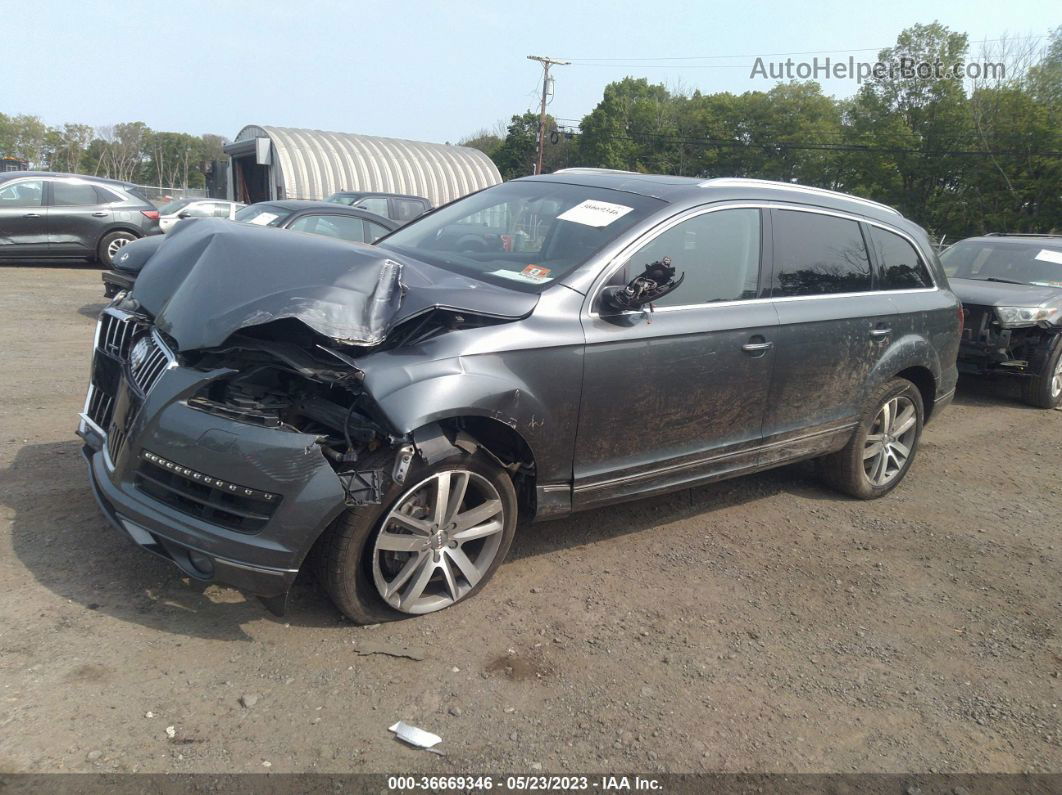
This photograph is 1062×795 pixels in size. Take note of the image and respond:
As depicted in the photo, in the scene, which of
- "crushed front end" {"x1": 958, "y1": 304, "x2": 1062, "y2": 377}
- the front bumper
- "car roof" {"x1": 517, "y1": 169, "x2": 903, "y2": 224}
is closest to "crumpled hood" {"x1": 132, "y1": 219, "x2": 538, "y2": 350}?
the front bumper

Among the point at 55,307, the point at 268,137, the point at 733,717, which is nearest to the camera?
the point at 733,717

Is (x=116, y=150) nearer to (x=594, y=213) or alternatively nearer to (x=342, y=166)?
(x=342, y=166)

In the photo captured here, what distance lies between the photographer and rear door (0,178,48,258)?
13.1m

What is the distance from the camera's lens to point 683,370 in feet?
13.0

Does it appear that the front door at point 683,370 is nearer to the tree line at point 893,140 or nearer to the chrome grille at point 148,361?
the chrome grille at point 148,361

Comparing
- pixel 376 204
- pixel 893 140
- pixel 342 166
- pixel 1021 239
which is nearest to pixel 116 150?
pixel 342 166

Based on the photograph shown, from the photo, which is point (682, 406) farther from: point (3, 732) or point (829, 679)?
point (3, 732)

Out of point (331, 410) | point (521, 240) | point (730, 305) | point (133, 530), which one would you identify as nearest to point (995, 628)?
point (730, 305)

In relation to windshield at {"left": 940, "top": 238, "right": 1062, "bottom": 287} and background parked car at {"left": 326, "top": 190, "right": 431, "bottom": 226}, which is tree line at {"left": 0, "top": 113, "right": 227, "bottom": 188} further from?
windshield at {"left": 940, "top": 238, "right": 1062, "bottom": 287}

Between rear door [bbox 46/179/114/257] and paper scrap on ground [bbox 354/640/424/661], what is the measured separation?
42.6ft

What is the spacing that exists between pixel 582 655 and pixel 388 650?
0.78m

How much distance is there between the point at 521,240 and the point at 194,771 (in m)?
2.74

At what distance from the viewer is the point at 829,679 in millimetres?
3350

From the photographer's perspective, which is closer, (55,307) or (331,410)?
(331,410)
